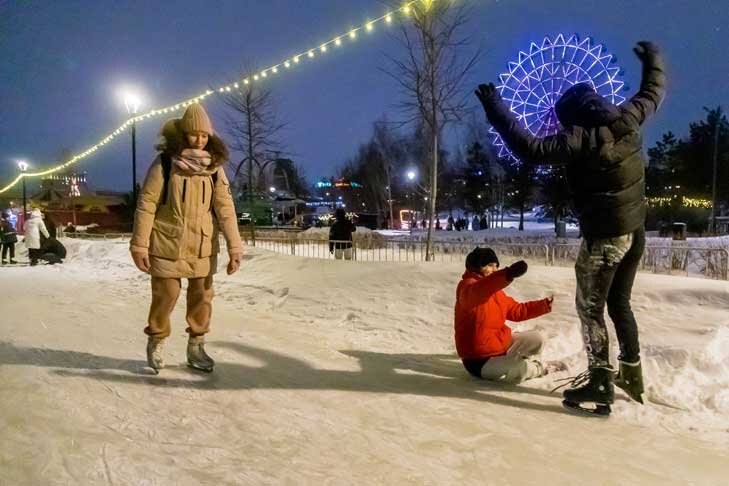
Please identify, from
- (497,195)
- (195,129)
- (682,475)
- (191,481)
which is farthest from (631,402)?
(497,195)

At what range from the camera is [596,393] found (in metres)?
3.44

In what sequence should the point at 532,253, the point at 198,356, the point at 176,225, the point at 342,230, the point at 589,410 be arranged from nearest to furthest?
the point at 589,410, the point at 176,225, the point at 198,356, the point at 532,253, the point at 342,230

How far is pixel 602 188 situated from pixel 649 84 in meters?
Result: 0.79

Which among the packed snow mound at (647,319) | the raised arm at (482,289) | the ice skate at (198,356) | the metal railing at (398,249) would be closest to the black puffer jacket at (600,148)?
the raised arm at (482,289)

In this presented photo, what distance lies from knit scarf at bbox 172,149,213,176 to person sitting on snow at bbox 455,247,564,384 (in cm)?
212

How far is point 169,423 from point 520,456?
76.6 inches

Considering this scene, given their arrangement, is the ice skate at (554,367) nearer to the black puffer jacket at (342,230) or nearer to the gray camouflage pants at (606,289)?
the gray camouflage pants at (606,289)

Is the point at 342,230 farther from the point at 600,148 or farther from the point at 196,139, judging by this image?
the point at 600,148

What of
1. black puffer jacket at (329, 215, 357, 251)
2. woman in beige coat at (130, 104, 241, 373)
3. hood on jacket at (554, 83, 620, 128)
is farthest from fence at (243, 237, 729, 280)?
woman in beige coat at (130, 104, 241, 373)

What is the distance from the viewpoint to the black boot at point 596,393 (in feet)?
11.2

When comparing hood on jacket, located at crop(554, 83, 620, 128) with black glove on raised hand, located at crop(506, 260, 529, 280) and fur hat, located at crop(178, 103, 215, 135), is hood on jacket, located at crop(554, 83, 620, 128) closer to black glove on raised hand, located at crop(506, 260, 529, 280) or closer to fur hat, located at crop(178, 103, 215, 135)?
black glove on raised hand, located at crop(506, 260, 529, 280)

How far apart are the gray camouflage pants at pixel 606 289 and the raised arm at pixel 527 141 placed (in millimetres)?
646

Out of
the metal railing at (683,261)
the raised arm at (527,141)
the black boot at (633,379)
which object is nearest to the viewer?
the raised arm at (527,141)

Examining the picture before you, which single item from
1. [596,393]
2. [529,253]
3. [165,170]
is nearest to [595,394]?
[596,393]
